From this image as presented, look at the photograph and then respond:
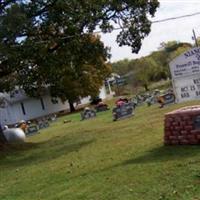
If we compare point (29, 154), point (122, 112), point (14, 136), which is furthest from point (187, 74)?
point (122, 112)

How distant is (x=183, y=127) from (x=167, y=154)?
3.35ft

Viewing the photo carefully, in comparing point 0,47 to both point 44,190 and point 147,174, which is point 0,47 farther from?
point 147,174

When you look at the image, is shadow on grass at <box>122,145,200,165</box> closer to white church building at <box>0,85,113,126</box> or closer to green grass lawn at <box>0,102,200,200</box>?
green grass lawn at <box>0,102,200,200</box>

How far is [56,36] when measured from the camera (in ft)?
76.2

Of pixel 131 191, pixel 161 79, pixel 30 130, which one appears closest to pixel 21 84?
pixel 131 191

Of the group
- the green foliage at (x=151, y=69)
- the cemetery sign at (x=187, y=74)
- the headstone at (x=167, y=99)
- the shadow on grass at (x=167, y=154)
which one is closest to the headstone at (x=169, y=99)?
the headstone at (x=167, y=99)

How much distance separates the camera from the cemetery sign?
12438 mm

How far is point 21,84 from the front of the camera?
2253 cm

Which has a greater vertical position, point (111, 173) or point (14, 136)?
point (14, 136)

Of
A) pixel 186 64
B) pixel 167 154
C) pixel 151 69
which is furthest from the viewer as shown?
pixel 151 69

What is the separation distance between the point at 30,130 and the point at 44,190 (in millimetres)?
28172

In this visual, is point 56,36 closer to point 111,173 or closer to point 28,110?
point 111,173

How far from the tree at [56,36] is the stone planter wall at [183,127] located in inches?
314

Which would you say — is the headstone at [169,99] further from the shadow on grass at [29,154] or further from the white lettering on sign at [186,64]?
the white lettering on sign at [186,64]
